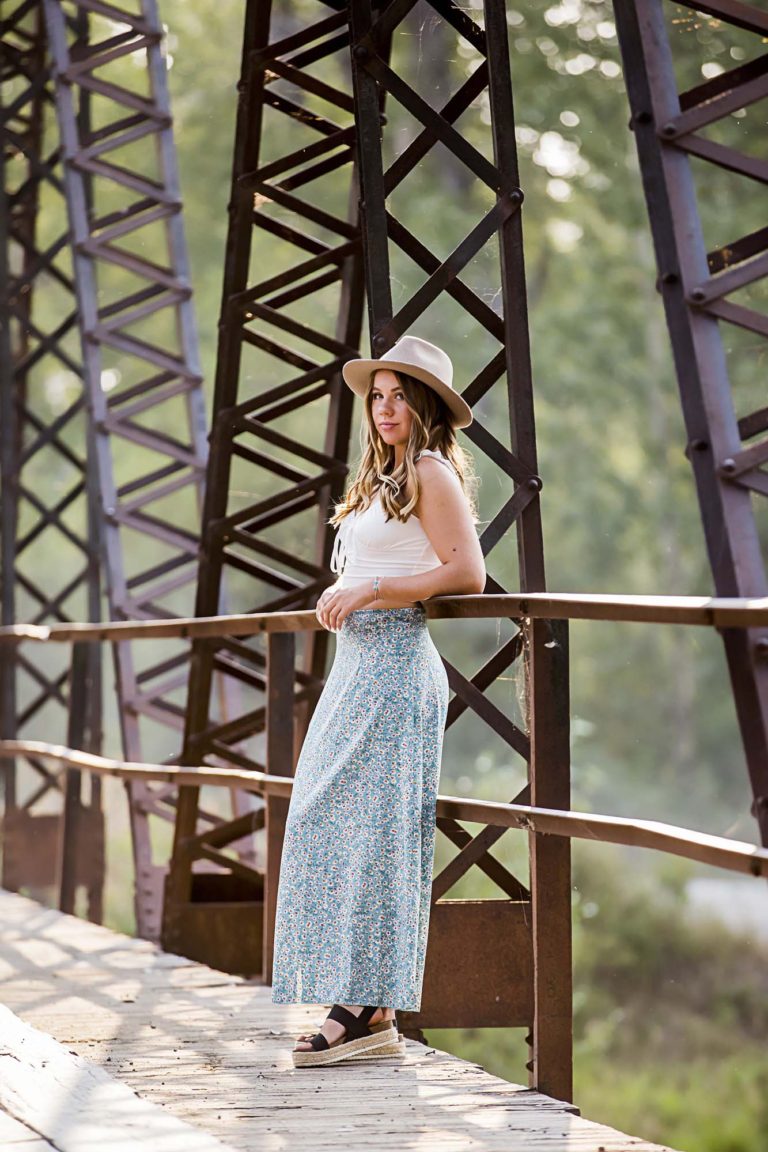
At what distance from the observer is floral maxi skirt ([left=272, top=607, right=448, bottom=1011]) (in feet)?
13.2

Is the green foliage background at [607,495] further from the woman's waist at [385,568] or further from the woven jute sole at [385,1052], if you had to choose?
the woman's waist at [385,568]

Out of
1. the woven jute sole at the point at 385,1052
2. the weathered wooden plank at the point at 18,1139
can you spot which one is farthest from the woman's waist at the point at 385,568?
the weathered wooden plank at the point at 18,1139

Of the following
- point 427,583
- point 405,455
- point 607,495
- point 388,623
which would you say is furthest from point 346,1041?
point 607,495

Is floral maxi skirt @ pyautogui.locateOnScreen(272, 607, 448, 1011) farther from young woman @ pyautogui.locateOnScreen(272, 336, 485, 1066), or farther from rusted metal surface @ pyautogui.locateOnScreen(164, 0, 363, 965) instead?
rusted metal surface @ pyautogui.locateOnScreen(164, 0, 363, 965)

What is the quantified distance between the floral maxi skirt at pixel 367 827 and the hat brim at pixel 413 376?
507 mm

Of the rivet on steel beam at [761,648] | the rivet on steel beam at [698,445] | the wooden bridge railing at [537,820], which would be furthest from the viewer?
the rivet on steel beam at [698,445]

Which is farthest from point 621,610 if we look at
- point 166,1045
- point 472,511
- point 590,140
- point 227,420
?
point 590,140

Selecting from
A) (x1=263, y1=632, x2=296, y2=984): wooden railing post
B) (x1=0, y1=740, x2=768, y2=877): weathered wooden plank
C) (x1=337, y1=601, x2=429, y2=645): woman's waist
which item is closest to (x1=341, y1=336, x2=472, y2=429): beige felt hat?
(x1=337, y1=601, x2=429, y2=645): woman's waist

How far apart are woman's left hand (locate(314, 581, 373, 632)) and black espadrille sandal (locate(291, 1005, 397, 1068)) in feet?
3.08

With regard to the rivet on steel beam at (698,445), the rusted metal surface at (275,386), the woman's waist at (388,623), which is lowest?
the woman's waist at (388,623)

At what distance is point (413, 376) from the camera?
13.4ft

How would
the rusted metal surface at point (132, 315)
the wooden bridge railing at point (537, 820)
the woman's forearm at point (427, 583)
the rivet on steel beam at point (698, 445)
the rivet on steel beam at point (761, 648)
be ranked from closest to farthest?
the wooden bridge railing at point (537, 820) → the woman's forearm at point (427, 583) → the rivet on steel beam at point (761, 648) → the rivet on steel beam at point (698, 445) → the rusted metal surface at point (132, 315)

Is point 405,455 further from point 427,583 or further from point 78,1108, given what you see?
point 78,1108

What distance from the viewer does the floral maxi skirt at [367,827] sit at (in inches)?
158
